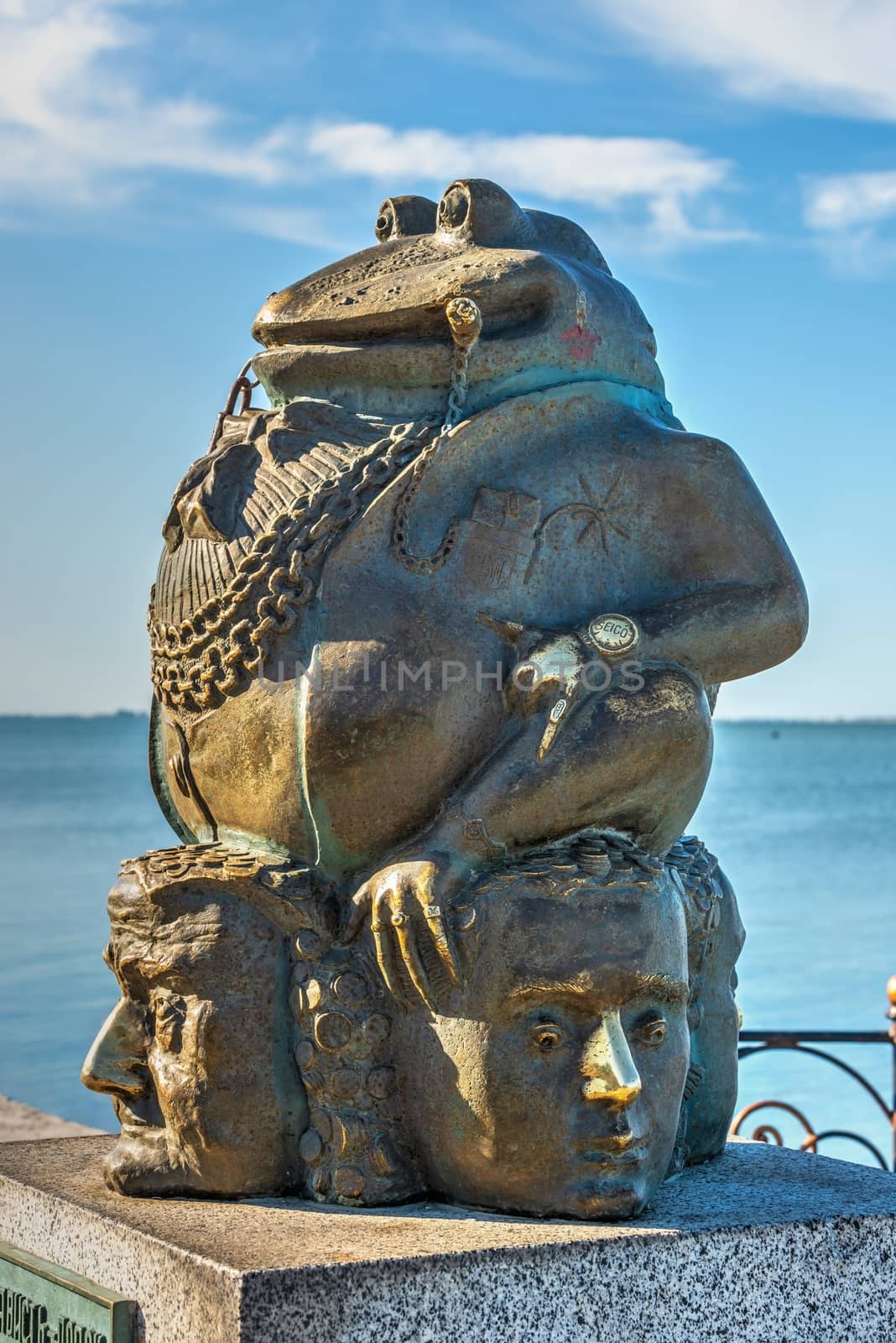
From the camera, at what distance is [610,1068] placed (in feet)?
10.4

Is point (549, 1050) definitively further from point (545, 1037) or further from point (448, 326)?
point (448, 326)

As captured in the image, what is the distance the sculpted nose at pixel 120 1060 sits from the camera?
3461mm

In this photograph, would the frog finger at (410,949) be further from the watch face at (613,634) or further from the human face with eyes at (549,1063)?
the watch face at (613,634)

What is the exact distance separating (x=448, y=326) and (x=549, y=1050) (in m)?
1.49

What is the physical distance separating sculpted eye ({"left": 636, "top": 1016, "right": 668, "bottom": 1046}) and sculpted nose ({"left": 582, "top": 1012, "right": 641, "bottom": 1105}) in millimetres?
54

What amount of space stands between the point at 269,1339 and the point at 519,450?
177 cm

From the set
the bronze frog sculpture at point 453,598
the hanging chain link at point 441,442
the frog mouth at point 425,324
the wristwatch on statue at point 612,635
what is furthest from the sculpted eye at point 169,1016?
the frog mouth at point 425,324

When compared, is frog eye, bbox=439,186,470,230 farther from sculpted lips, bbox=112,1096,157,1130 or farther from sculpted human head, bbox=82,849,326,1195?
sculpted lips, bbox=112,1096,157,1130

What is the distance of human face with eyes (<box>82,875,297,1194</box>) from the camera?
3.31m

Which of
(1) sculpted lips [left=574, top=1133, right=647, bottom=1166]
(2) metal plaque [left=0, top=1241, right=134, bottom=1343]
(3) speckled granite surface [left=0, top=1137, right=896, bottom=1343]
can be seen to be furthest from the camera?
(1) sculpted lips [left=574, top=1133, right=647, bottom=1166]

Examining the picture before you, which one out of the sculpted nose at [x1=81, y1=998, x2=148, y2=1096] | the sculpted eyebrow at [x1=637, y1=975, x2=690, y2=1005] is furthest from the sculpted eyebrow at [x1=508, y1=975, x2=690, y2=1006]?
the sculpted nose at [x1=81, y1=998, x2=148, y2=1096]

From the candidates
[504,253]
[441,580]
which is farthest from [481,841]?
[504,253]

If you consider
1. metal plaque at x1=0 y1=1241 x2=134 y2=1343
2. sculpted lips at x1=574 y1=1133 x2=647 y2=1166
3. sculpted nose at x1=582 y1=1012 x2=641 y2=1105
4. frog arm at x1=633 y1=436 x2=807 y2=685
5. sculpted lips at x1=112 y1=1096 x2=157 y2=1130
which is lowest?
metal plaque at x1=0 y1=1241 x2=134 y2=1343

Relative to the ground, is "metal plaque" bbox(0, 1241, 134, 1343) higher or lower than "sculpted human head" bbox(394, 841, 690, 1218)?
Answer: lower
